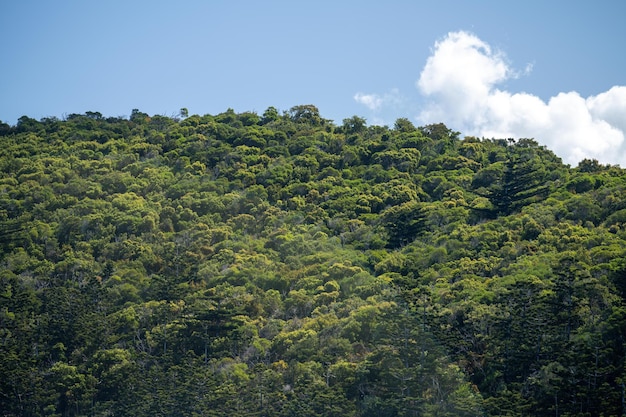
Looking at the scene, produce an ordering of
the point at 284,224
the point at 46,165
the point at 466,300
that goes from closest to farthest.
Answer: the point at 466,300 < the point at 284,224 < the point at 46,165

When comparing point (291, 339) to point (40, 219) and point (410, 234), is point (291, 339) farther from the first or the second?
point (40, 219)

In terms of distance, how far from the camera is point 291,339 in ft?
145

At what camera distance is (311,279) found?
50.0m

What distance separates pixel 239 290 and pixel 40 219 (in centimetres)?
1706

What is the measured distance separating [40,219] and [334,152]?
24653 mm

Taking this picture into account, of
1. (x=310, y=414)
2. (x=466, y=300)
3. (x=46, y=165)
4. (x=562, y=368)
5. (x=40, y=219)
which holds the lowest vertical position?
(x=310, y=414)

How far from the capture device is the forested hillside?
38125 millimetres

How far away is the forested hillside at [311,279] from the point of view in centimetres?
3812

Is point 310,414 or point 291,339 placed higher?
point 291,339

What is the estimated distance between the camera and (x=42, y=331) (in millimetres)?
47469

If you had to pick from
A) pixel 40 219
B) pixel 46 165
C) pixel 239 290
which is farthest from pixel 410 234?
pixel 46 165

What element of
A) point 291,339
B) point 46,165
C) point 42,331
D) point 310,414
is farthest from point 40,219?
point 310,414

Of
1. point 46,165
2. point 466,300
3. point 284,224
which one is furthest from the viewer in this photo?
point 46,165

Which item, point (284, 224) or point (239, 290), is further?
point (284, 224)
